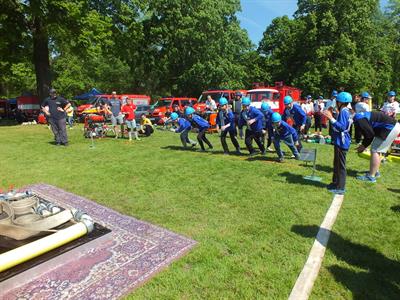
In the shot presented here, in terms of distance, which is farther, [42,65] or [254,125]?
[42,65]

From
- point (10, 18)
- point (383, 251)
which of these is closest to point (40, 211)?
point (383, 251)

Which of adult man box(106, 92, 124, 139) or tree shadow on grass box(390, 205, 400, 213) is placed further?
adult man box(106, 92, 124, 139)

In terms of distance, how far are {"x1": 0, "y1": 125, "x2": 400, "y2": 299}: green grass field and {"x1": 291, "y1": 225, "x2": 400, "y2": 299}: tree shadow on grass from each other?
0.01 meters

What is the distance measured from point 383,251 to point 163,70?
34340mm

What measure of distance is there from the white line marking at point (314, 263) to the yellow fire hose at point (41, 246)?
2604 millimetres

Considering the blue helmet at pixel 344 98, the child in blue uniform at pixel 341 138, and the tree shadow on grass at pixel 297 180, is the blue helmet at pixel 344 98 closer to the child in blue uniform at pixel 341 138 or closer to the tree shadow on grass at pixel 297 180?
the child in blue uniform at pixel 341 138

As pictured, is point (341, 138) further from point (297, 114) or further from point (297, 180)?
point (297, 114)

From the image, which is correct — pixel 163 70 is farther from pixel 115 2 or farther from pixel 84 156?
pixel 84 156

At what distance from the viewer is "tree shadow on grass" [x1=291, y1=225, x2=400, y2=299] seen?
3.40 meters

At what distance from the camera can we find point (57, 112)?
12055mm

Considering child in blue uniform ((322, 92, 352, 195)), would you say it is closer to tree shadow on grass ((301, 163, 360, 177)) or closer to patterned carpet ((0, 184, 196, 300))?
tree shadow on grass ((301, 163, 360, 177))

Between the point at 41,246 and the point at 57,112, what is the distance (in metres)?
9.48

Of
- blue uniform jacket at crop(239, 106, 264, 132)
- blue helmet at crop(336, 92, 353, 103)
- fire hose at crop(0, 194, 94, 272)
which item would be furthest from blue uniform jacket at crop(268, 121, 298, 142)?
fire hose at crop(0, 194, 94, 272)

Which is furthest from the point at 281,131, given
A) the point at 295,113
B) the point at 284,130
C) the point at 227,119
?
the point at 227,119
